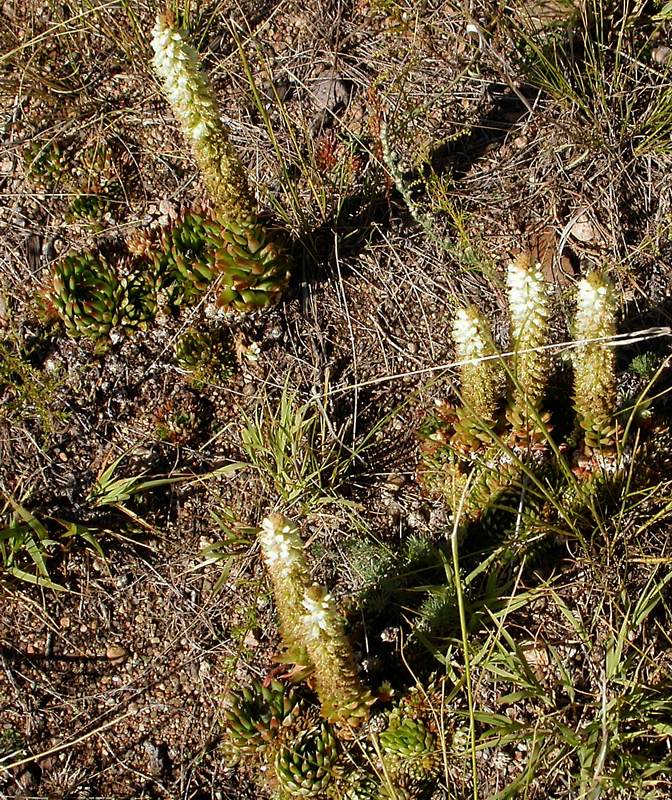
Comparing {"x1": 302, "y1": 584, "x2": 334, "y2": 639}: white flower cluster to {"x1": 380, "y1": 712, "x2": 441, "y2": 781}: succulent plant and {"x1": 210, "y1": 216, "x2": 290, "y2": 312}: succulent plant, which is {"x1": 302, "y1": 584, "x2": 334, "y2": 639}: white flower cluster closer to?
{"x1": 380, "y1": 712, "x2": 441, "y2": 781}: succulent plant

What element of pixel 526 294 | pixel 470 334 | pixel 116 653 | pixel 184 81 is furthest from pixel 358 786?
pixel 184 81

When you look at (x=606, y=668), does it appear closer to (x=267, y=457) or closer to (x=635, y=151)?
(x=267, y=457)

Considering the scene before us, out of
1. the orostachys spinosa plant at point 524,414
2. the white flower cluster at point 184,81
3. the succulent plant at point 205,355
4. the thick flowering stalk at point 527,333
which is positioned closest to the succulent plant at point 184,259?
the succulent plant at point 205,355

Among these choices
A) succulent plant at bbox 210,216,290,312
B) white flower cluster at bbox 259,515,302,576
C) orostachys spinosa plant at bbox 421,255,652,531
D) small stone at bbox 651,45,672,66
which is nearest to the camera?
white flower cluster at bbox 259,515,302,576

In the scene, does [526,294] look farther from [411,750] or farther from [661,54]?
[661,54]

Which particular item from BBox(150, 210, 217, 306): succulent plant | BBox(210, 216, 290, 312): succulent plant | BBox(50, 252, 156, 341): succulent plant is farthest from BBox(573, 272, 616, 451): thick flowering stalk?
BBox(50, 252, 156, 341): succulent plant

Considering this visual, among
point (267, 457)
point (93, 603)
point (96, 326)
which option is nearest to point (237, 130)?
point (96, 326)
